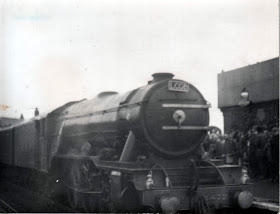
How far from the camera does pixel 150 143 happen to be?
27.1ft

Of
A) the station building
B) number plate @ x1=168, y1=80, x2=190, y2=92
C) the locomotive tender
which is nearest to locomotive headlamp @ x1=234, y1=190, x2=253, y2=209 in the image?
the locomotive tender

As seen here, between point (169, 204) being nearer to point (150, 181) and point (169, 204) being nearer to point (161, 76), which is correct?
point (150, 181)

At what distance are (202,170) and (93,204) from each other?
111 inches

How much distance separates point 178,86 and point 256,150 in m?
5.80

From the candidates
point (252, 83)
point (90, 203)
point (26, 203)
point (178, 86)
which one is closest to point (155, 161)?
point (178, 86)

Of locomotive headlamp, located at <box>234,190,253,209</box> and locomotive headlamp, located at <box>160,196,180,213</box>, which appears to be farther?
locomotive headlamp, located at <box>234,190,253,209</box>

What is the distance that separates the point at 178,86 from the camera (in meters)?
8.65

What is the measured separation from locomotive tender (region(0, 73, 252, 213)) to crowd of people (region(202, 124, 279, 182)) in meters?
3.49

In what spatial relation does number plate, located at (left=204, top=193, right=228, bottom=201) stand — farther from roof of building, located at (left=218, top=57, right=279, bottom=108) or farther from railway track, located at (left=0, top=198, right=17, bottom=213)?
roof of building, located at (left=218, top=57, right=279, bottom=108)

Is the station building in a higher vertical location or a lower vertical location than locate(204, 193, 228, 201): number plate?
higher

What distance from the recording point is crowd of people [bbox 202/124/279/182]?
12.9 meters

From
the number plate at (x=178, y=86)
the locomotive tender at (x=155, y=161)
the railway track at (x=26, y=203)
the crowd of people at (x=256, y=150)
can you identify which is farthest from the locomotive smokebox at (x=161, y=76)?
the railway track at (x=26, y=203)

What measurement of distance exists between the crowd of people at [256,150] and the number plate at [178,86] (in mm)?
3743

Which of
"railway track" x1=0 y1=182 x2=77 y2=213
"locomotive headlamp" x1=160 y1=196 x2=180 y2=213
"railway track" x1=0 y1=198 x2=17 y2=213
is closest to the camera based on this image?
"locomotive headlamp" x1=160 y1=196 x2=180 y2=213
